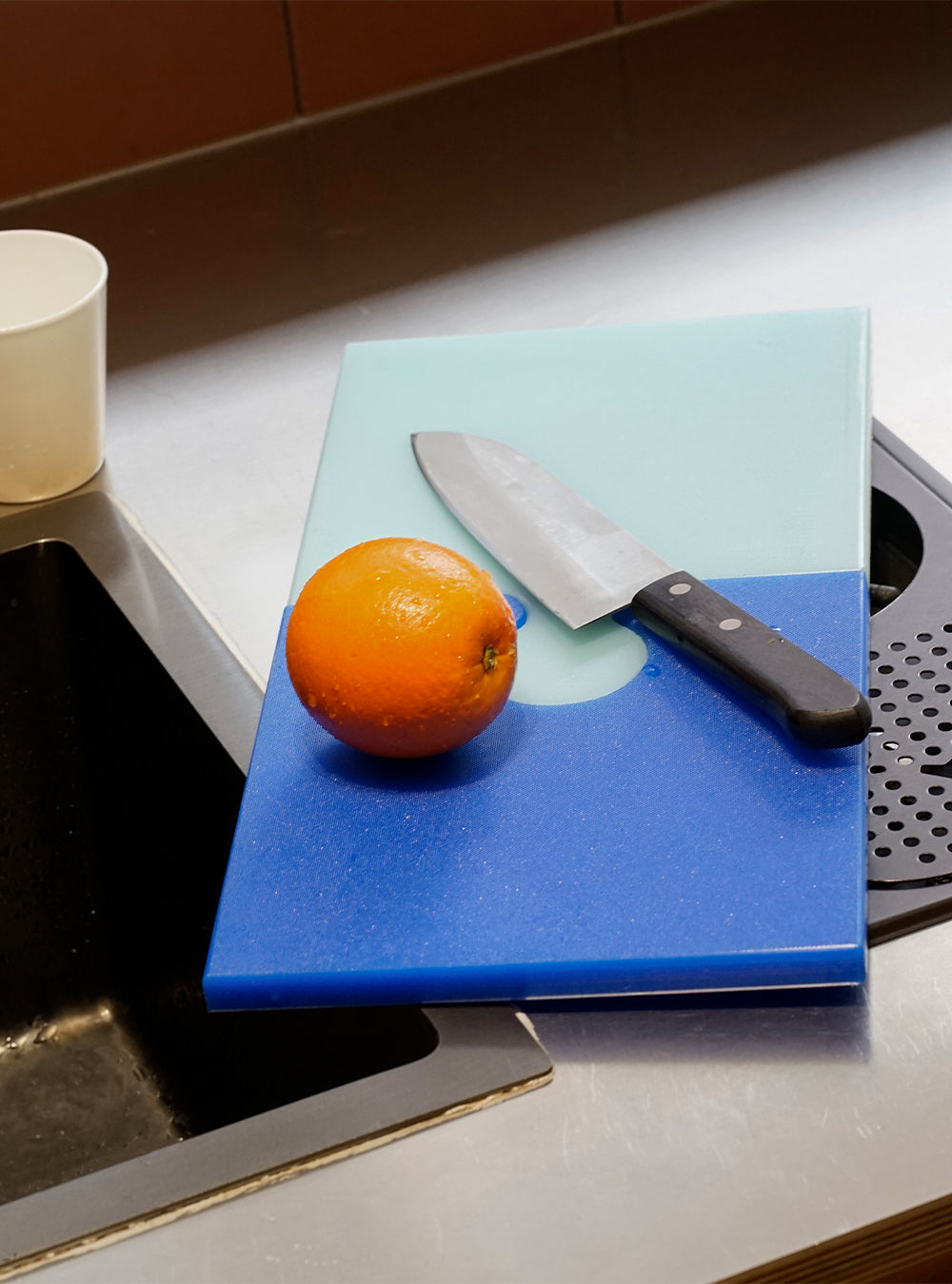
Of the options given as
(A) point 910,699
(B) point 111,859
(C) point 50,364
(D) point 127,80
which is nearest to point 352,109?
(D) point 127,80

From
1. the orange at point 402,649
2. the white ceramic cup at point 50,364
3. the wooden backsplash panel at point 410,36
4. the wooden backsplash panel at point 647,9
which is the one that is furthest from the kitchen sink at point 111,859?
the wooden backsplash panel at point 647,9

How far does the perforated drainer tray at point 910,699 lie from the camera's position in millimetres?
672

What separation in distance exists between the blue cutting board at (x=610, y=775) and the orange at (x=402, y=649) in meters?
0.04

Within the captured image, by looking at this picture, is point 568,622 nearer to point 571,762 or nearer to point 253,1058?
point 571,762

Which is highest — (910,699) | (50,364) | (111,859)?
(50,364)

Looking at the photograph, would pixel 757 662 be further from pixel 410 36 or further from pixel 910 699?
→ pixel 410 36

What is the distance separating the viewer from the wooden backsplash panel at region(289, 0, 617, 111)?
131 cm

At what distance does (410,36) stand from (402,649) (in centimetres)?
87

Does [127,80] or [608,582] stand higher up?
[127,80]

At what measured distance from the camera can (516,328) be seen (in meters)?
1.11

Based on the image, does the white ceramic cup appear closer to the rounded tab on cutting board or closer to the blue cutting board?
the blue cutting board

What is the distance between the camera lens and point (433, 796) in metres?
0.71

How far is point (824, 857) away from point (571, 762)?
0.42ft

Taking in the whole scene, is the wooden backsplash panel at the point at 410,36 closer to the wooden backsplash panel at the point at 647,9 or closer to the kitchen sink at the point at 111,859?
the wooden backsplash panel at the point at 647,9
